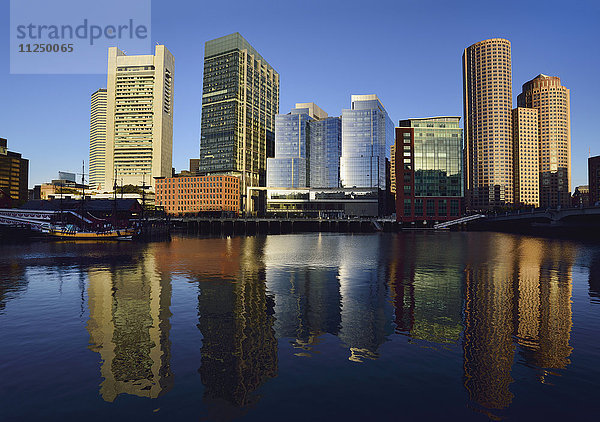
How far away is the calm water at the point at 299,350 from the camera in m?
13.5

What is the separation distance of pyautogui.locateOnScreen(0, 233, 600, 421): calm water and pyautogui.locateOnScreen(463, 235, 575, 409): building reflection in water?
11 cm

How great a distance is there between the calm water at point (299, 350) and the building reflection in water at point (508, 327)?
110 millimetres

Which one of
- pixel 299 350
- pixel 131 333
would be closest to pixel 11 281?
pixel 131 333

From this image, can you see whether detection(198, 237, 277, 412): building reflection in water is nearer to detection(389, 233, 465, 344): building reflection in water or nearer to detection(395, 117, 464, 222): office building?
detection(389, 233, 465, 344): building reflection in water

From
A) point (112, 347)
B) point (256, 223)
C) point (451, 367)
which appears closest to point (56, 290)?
point (112, 347)

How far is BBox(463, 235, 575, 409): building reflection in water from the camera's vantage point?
15.3m

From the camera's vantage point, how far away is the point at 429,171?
637 feet

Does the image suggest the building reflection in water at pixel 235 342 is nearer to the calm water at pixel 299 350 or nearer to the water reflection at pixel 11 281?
the calm water at pixel 299 350

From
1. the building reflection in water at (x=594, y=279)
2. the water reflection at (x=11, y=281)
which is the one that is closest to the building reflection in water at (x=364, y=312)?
the building reflection in water at (x=594, y=279)

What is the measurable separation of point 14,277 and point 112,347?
3152cm

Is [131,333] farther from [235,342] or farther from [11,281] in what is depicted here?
[11,281]

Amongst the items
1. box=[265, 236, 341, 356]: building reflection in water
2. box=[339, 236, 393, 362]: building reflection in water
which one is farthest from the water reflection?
box=[339, 236, 393, 362]: building reflection in water

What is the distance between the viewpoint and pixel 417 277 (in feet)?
137

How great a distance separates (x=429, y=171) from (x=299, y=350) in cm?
18952
